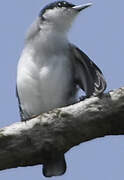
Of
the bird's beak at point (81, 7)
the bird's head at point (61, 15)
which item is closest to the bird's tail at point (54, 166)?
the bird's head at point (61, 15)

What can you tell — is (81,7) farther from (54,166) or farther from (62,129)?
(62,129)

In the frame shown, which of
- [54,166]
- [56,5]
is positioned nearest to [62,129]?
[54,166]

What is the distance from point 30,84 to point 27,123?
1523mm

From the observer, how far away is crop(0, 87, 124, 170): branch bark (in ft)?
16.1

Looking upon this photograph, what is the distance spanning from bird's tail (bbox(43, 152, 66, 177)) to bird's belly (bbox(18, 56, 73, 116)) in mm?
998

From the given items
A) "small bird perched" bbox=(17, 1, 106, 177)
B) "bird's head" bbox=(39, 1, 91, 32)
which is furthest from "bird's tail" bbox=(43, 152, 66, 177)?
"bird's head" bbox=(39, 1, 91, 32)

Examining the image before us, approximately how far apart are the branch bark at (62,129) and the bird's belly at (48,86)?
1.46 m

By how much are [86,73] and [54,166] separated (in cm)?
117

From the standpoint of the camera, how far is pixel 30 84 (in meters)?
6.58

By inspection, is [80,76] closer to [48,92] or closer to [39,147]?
[48,92]

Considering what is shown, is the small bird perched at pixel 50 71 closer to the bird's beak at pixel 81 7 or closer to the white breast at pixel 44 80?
the white breast at pixel 44 80

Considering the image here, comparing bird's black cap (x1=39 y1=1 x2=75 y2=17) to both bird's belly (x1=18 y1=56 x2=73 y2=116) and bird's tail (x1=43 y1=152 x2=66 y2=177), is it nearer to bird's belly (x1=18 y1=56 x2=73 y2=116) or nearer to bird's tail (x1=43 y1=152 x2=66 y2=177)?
bird's belly (x1=18 y1=56 x2=73 y2=116)

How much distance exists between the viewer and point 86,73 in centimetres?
634

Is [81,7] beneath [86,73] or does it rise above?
above
